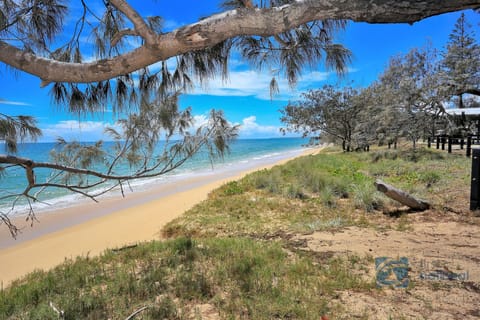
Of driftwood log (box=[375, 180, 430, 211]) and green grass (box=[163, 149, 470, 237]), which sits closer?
green grass (box=[163, 149, 470, 237])

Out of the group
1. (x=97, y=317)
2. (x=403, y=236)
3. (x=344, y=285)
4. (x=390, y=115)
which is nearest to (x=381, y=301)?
(x=344, y=285)

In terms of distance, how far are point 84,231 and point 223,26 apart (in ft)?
22.1

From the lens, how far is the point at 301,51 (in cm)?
273

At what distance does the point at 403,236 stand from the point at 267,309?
272 centimetres

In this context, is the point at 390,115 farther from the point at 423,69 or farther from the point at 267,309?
the point at 267,309

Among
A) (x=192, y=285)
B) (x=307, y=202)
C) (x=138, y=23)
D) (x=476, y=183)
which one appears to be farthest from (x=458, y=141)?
(x=138, y=23)

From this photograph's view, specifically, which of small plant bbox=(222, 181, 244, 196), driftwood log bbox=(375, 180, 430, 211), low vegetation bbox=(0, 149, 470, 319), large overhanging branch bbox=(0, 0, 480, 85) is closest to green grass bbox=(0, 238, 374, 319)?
low vegetation bbox=(0, 149, 470, 319)

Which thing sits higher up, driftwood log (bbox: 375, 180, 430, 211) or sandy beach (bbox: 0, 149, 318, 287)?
driftwood log (bbox: 375, 180, 430, 211)

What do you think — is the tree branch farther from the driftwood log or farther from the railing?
the railing

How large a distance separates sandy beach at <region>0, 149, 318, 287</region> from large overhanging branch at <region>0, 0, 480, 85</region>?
3069mm

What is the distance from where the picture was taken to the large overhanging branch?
138 cm

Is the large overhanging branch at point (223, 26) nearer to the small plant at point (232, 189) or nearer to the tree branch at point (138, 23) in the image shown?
the tree branch at point (138, 23)

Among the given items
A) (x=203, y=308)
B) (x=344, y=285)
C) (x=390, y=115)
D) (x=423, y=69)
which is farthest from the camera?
(x=423, y=69)

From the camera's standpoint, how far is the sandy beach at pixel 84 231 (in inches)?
203
